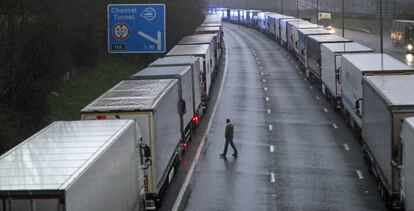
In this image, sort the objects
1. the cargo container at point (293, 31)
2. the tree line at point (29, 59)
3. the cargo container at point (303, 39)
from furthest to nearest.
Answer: the cargo container at point (293, 31) → the cargo container at point (303, 39) → the tree line at point (29, 59)

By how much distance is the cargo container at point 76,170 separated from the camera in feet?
34.5

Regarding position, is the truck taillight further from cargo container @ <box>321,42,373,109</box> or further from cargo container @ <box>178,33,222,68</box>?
cargo container @ <box>178,33,222,68</box>

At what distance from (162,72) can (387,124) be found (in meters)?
11.7

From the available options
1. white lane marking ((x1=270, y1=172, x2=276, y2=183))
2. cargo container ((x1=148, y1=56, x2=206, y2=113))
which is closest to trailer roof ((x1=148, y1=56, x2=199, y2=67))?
cargo container ((x1=148, y1=56, x2=206, y2=113))

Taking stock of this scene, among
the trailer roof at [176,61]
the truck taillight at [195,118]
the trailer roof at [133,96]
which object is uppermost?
the trailer roof at [176,61]

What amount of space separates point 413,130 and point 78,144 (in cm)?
657

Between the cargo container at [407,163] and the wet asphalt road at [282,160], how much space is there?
12.2ft

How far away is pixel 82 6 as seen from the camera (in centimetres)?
4303

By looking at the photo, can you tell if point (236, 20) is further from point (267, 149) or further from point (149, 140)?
point (149, 140)

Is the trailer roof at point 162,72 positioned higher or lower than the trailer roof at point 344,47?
lower

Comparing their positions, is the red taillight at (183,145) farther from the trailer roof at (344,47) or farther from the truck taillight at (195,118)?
the trailer roof at (344,47)

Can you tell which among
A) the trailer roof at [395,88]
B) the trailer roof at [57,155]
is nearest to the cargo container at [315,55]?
the trailer roof at [395,88]

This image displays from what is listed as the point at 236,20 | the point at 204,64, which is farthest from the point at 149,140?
the point at 236,20

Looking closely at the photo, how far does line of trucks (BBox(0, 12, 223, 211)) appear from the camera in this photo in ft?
35.4
